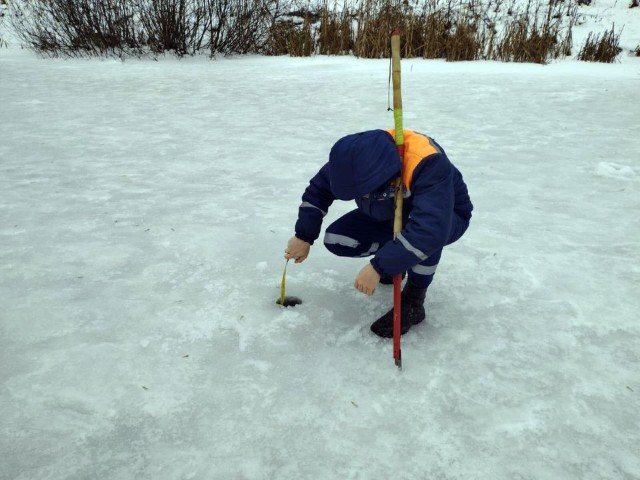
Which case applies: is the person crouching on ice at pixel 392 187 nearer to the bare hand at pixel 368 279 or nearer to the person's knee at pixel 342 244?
the bare hand at pixel 368 279

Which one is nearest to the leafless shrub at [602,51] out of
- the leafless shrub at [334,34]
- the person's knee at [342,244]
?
the leafless shrub at [334,34]

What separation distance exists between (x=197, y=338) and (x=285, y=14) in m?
9.28

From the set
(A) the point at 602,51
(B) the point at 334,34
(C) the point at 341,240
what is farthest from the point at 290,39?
(C) the point at 341,240

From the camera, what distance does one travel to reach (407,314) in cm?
180

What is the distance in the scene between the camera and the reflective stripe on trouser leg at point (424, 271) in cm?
179

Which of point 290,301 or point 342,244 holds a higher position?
point 342,244

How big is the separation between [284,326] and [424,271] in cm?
53

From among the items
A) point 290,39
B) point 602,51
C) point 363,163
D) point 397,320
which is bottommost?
point 397,320

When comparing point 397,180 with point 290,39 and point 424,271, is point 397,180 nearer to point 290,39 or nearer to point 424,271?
point 424,271

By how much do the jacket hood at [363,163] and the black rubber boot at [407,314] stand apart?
47cm

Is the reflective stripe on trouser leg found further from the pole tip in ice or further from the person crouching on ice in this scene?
the pole tip in ice

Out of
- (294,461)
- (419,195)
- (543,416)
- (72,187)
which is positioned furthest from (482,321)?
(72,187)

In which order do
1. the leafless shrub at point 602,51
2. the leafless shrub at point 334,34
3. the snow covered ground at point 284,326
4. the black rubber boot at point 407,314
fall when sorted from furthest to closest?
the leafless shrub at point 334,34 < the leafless shrub at point 602,51 < the black rubber boot at point 407,314 < the snow covered ground at point 284,326

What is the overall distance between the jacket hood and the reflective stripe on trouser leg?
0.40 m
